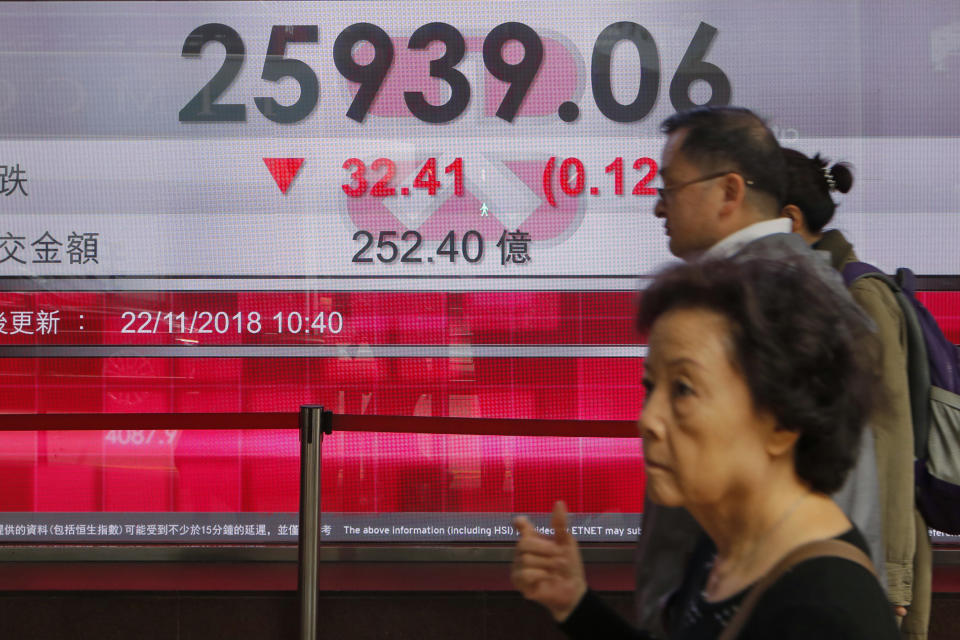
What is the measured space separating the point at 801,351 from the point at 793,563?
22 centimetres

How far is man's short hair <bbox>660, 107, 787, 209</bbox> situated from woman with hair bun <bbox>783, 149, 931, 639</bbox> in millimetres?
277

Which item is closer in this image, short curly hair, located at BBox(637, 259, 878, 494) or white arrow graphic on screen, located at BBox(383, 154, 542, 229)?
short curly hair, located at BBox(637, 259, 878, 494)

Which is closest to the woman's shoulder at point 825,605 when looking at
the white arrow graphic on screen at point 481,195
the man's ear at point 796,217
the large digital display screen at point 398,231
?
the man's ear at point 796,217

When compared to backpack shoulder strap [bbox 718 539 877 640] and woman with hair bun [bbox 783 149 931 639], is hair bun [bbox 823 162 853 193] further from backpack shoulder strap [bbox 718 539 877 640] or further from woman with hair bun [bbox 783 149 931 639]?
backpack shoulder strap [bbox 718 539 877 640]

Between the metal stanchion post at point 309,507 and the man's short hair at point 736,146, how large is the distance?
6.48 feet

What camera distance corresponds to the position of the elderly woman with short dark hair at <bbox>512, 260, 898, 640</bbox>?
1062 millimetres

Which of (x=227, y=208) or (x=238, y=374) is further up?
(x=227, y=208)

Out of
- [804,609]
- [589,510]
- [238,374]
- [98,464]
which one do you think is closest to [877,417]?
[804,609]

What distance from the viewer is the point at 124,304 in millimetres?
4285

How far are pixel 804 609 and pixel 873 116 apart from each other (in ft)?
12.4

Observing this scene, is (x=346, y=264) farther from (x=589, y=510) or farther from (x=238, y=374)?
(x=589, y=510)

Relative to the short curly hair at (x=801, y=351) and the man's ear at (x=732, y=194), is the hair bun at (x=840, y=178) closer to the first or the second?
the man's ear at (x=732, y=194)

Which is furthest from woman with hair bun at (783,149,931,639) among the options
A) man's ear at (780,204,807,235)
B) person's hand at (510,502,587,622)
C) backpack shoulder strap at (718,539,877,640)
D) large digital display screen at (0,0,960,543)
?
large digital display screen at (0,0,960,543)

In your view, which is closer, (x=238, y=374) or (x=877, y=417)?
(x=877, y=417)
